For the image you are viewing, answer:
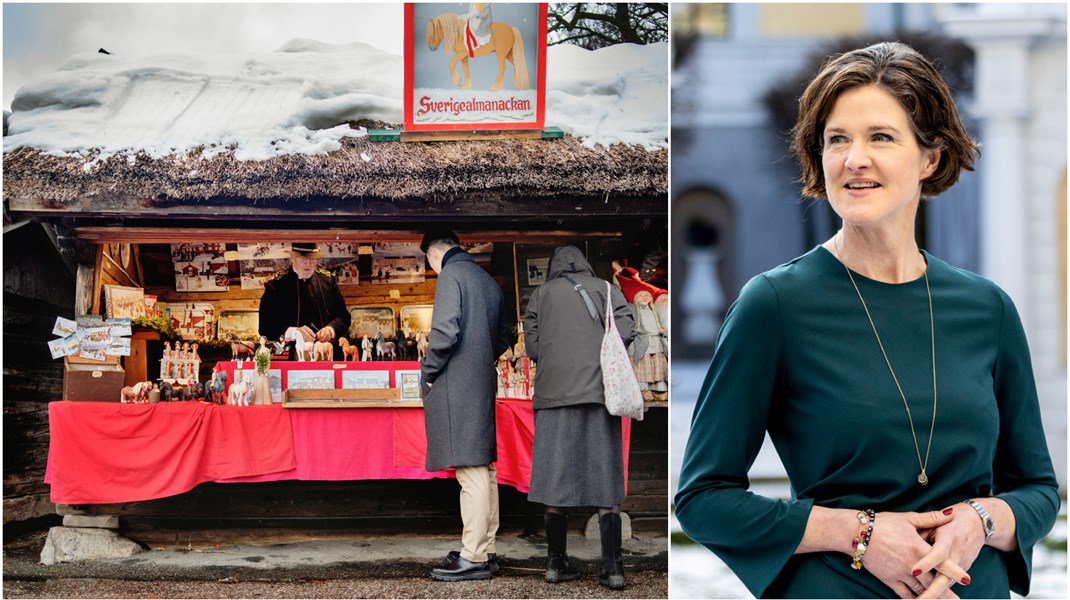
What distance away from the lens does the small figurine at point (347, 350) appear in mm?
5262

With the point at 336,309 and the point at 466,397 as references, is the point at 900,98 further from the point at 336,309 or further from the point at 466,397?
the point at 336,309

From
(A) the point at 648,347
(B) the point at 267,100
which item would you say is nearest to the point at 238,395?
(B) the point at 267,100

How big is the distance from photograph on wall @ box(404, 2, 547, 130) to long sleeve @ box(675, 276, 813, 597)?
3436 millimetres

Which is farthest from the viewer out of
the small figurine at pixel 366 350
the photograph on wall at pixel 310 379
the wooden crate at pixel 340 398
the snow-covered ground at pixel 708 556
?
the snow-covered ground at pixel 708 556

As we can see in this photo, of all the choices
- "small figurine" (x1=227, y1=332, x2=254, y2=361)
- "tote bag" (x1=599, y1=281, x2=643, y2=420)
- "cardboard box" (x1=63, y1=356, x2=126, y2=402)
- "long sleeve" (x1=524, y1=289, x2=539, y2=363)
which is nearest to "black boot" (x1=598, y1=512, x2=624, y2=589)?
"tote bag" (x1=599, y1=281, x2=643, y2=420)

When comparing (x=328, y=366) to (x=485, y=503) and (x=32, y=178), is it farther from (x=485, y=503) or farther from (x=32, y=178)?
(x=32, y=178)

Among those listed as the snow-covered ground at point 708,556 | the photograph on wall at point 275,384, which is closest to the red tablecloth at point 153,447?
the photograph on wall at point 275,384

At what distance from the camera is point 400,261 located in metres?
5.30

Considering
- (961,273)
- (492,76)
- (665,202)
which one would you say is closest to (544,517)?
(665,202)

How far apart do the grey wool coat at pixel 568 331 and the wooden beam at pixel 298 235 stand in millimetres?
187

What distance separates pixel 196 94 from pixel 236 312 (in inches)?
44.9

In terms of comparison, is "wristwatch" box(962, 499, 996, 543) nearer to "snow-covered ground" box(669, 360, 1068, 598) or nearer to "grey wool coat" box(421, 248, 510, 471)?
"snow-covered ground" box(669, 360, 1068, 598)

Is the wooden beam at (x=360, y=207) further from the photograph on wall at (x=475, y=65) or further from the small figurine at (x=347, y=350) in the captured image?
the small figurine at (x=347, y=350)

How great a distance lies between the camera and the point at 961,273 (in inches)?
70.0
